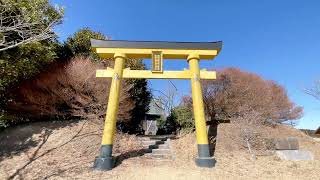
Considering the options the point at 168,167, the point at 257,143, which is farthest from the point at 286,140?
the point at 168,167

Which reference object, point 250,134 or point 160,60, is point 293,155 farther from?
point 160,60

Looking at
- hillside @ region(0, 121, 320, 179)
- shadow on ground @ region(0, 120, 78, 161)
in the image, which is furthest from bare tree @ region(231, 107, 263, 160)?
shadow on ground @ region(0, 120, 78, 161)

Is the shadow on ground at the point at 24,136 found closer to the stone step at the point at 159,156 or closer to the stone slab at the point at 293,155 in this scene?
the stone step at the point at 159,156

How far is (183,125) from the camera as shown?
47.5 feet

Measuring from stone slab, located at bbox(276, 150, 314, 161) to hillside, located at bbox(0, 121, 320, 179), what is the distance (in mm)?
332

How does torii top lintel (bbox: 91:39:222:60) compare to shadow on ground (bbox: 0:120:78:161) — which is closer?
shadow on ground (bbox: 0:120:78:161)

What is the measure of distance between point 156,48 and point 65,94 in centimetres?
450

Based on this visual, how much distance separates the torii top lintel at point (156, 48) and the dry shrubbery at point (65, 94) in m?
2.05

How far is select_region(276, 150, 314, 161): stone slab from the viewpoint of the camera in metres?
10.1

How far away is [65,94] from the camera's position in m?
11.4

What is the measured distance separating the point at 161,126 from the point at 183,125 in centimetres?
554

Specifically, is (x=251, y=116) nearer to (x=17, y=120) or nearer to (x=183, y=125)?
(x=183, y=125)

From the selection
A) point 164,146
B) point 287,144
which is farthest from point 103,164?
point 287,144

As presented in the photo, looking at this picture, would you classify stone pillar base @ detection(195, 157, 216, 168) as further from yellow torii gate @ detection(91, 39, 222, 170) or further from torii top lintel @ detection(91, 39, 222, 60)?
torii top lintel @ detection(91, 39, 222, 60)
